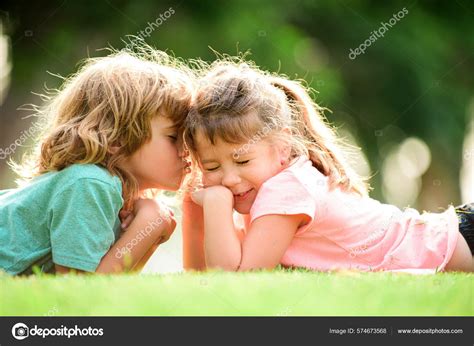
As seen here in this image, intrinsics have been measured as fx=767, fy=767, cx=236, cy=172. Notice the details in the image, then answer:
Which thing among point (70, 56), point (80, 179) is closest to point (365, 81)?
point (70, 56)

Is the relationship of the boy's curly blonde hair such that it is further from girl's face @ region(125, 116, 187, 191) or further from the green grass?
the green grass

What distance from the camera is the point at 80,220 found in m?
3.37

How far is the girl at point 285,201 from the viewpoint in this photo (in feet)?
11.6

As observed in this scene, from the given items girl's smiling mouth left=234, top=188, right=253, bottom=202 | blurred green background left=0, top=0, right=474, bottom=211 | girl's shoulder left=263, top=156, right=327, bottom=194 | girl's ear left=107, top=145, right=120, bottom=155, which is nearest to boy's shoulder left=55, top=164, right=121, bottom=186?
girl's ear left=107, top=145, right=120, bottom=155

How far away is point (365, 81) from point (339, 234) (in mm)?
9120

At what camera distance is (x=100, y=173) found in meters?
3.51

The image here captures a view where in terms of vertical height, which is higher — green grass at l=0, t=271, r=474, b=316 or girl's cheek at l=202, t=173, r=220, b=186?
girl's cheek at l=202, t=173, r=220, b=186

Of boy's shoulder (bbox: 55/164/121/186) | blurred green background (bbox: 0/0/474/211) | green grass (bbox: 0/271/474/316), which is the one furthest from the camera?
blurred green background (bbox: 0/0/474/211)

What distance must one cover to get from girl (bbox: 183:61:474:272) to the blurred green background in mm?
6505

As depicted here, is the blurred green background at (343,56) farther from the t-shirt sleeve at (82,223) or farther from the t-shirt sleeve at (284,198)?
the t-shirt sleeve at (284,198)

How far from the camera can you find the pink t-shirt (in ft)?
11.8
